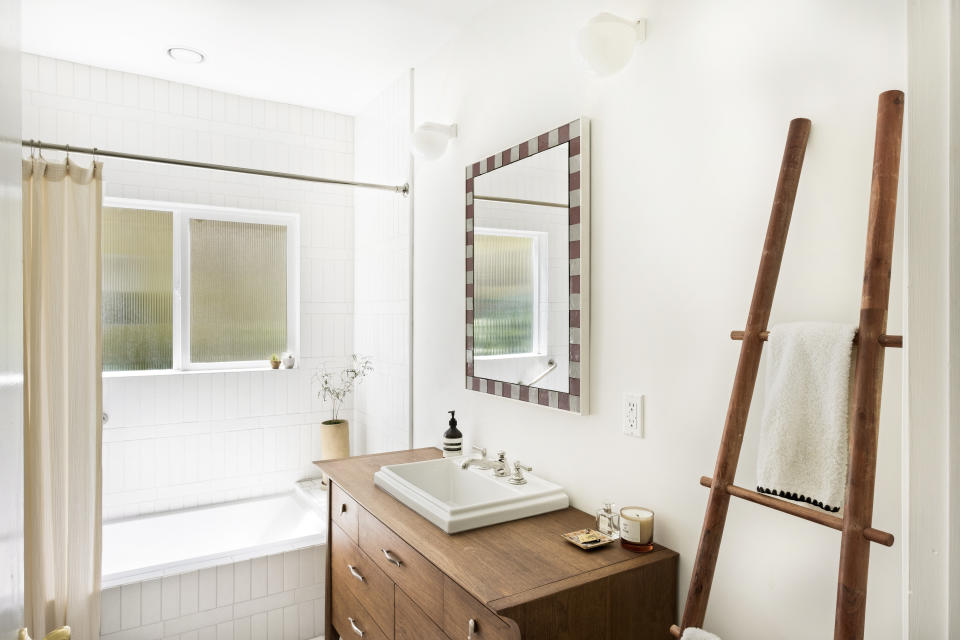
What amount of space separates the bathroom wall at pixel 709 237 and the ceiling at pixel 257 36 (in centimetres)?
58

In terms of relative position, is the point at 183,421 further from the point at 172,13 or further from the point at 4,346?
the point at 4,346

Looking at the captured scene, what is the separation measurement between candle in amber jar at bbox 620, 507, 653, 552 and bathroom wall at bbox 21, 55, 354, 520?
2459 millimetres

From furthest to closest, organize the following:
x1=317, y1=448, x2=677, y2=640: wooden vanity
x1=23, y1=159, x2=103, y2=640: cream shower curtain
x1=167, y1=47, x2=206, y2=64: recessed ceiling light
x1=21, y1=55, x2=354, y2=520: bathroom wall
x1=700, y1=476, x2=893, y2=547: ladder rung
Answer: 1. x1=21, y1=55, x2=354, y2=520: bathroom wall
2. x1=167, y1=47, x2=206, y2=64: recessed ceiling light
3. x1=23, y1=159, x2=103, y2=640: cream shower curtain
4. x1=317, y1=448, x2=677, y2=640: wooden vanity
5. x1=700, y1=476, x2=893, y2=547: ladder rung

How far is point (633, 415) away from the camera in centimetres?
160

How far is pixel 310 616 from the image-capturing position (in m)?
2.67

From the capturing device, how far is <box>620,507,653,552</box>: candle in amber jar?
4.74ft

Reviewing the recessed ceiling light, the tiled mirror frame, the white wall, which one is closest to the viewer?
the white wall

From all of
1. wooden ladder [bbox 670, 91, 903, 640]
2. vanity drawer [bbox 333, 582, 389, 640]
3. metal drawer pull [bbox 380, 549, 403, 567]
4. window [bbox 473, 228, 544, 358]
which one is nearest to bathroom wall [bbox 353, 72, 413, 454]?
window [bbox 473, 228, 544, 358]

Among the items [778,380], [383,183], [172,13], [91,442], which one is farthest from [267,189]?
[778,380]

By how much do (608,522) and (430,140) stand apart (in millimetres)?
1619

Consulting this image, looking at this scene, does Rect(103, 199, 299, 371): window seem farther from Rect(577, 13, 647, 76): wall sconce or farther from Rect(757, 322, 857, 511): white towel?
Rect(757, 322, 857, 511): white towel

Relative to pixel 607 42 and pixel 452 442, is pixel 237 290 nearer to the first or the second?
pixel 452 442

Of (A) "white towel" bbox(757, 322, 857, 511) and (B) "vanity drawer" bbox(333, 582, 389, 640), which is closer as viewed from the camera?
(A) "white towel" bbox(757, 322, 857, 511)

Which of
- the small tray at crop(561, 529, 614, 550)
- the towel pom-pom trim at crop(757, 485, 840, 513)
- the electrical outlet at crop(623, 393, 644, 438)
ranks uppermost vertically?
the electrical outlet at crop(623, 393, 644, 438)
